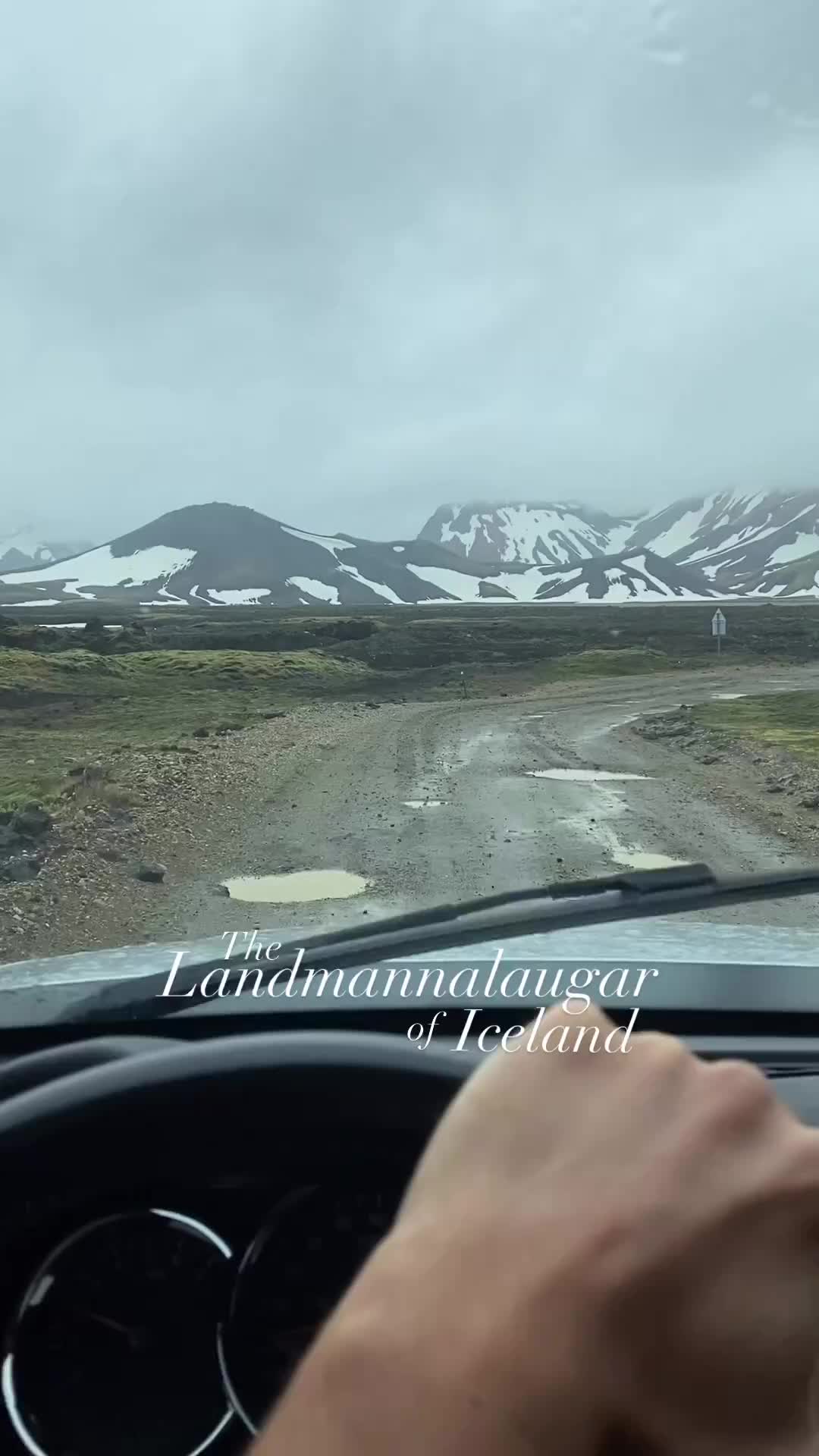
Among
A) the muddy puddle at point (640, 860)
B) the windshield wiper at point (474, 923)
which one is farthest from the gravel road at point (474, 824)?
the windshield wiper at point (474, 923)

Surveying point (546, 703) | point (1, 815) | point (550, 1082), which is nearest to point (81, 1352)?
point (550, 1082)

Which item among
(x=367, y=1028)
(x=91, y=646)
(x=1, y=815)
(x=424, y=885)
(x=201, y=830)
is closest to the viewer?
(x=367, y=1028)

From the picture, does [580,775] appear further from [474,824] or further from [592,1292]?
[592,1292]

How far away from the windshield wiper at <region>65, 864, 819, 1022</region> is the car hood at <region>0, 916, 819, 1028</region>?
0.02 metres

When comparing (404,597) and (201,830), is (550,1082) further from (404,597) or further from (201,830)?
(404,597)

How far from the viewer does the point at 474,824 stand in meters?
9.13

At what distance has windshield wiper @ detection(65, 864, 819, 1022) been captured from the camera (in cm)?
282

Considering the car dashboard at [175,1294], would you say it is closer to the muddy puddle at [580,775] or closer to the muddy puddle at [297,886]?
the muddy puddle at [297,886]

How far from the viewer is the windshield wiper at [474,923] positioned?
2816mm

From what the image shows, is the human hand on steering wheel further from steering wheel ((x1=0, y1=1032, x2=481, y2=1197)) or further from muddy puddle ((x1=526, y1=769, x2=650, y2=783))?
muddy puddle ((x1=526, y1=769, x2=650, y2=783))

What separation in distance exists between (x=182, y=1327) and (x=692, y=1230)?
0.98m

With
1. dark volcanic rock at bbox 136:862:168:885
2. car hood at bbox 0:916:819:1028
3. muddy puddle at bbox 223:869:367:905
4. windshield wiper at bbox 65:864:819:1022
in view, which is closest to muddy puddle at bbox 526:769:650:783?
muddy puddle at bbox 223:869:367:905

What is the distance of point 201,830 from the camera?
9.39 metres

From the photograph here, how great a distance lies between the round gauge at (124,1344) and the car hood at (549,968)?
1282 millimetres
